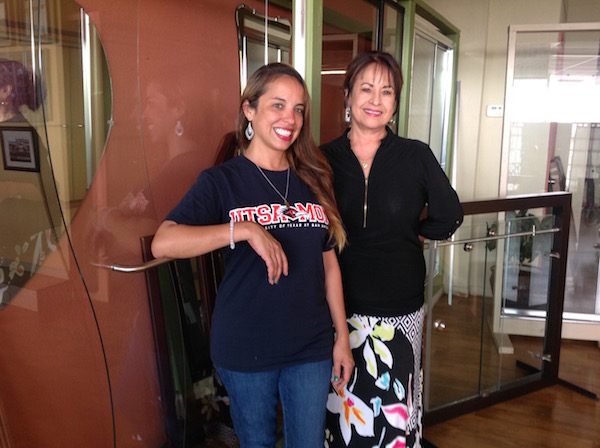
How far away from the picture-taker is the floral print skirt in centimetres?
160

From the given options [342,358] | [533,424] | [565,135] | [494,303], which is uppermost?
[565,135]

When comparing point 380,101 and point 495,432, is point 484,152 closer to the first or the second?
point 495,432

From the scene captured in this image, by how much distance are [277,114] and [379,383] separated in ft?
2.80

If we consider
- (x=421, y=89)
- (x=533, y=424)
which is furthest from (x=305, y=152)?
(x=421, y=89)

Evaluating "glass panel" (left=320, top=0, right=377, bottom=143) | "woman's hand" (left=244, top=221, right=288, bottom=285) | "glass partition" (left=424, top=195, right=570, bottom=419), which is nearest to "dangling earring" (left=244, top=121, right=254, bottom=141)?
"woman's hand" (left=244, top=221, right=288, bottom=285)

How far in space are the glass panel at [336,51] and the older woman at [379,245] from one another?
45 centimetres

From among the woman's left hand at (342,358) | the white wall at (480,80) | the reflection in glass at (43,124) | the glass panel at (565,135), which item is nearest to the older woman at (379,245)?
the woman's left hand at (342,358)

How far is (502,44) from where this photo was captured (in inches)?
179

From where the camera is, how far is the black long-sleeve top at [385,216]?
5.06 ft

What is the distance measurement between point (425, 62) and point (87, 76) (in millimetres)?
3047

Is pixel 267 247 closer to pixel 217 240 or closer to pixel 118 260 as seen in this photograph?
pixel 217 240

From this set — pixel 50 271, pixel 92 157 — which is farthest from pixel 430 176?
pixel 50 271

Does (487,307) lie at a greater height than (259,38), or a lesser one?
lesser

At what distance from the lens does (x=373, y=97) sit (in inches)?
60.4
